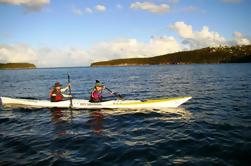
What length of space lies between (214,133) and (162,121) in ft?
13.1

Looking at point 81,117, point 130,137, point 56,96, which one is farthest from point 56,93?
point 130,137

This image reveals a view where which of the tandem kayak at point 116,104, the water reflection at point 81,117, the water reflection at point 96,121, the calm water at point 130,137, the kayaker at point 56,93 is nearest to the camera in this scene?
the calm water at point 130,137

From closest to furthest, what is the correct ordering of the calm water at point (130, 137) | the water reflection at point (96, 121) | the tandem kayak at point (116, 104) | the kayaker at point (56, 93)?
the calm water at point (130, 137) → the water reflection at point (96, 121) → the tandem kayak at point (116, 104) → the kayaker at point (56, 93)

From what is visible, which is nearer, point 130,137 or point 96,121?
point 130,137

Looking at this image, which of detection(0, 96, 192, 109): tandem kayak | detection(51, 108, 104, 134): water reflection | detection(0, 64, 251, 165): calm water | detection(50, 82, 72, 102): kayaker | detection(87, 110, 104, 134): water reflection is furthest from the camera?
detection(50, 82, 72, 102): kayaker

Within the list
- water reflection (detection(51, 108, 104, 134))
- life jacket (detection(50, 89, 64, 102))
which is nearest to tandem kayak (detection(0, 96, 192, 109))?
life jacket (detection(50, 89, 64, 102))

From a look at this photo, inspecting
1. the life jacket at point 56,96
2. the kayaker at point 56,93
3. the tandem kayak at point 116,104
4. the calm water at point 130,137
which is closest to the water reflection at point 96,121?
the calm water at point 130,137

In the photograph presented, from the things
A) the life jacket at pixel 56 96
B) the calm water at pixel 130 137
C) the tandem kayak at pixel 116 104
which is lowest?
the calm water at pixel 130 137

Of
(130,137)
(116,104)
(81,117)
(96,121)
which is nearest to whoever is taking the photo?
(130,137)

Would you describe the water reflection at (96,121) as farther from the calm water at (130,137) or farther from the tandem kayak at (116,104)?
the tandem kayak at (116,104)

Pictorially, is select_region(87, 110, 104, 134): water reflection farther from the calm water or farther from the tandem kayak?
the tandem kayak

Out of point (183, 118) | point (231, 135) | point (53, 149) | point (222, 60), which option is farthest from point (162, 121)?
point (222, 60)

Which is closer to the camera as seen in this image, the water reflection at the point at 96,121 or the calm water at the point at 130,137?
the calm water at the point at 130,137

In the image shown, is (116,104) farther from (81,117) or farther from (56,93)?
(56,93)
